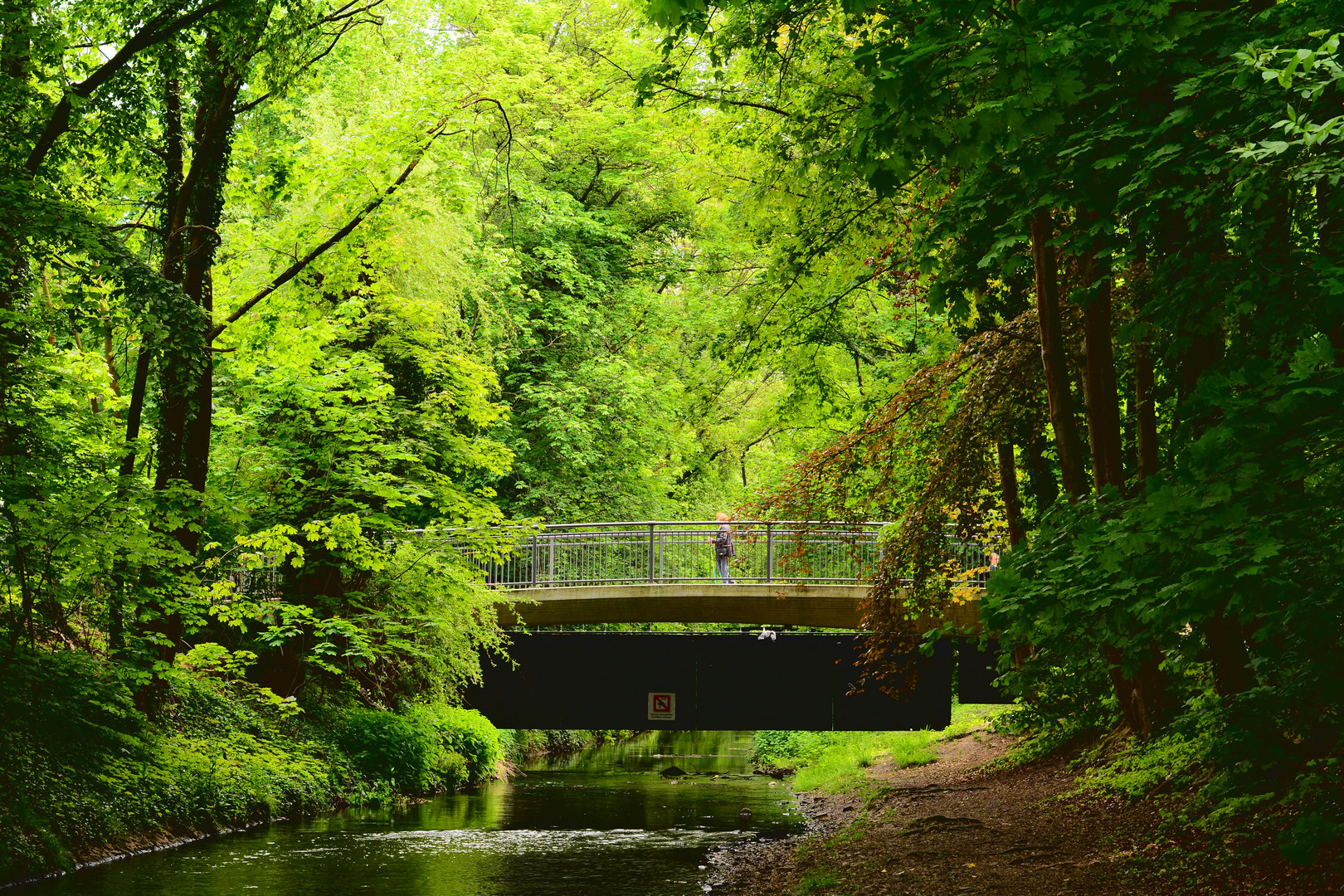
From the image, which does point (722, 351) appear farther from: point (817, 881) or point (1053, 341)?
point (817, 881)

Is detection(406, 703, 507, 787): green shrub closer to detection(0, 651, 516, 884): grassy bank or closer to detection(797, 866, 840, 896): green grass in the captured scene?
detection(0, 651, 516, 884): grassy bank

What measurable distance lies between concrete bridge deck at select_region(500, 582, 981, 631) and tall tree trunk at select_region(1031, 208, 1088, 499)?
10299 mm

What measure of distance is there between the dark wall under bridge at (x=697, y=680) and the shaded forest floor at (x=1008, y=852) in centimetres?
612

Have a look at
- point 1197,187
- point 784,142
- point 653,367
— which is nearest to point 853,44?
point 784,142

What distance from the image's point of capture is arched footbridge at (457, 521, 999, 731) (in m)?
21.4

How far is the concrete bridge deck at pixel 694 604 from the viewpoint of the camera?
69.0 ft

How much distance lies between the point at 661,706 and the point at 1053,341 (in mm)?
13138

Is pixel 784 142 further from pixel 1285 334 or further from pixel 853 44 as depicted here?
pixel 1285 334

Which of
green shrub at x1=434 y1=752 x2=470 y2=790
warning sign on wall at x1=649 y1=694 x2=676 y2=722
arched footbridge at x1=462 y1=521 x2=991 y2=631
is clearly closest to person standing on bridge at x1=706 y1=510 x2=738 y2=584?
arched footbridge at x1=462 y1=521 x2=991 y2=631

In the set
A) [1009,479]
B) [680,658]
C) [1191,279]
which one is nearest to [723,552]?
[680,658]

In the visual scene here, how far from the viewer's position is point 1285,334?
5.62 metres

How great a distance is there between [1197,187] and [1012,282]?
21.5 ft

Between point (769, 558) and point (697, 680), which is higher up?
point (769, 558)

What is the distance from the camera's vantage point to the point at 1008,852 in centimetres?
907
